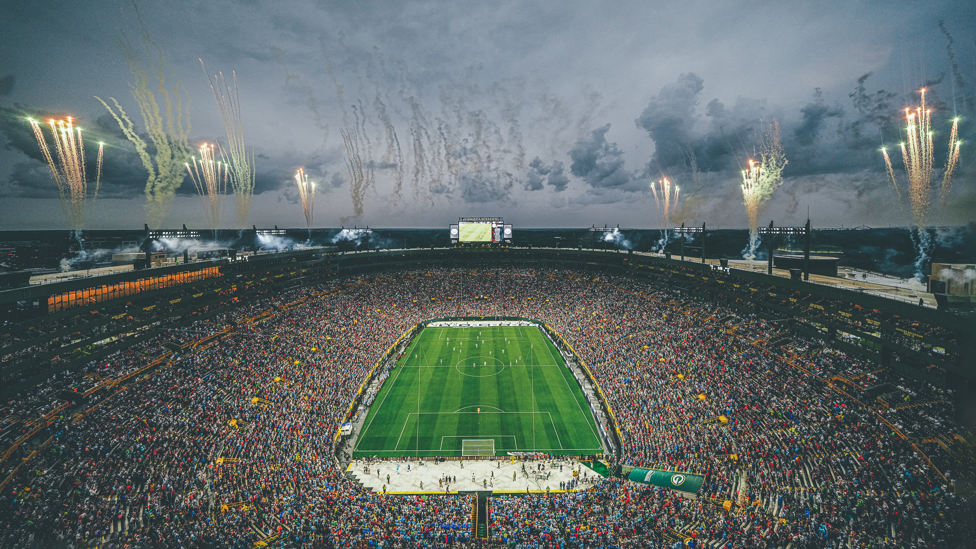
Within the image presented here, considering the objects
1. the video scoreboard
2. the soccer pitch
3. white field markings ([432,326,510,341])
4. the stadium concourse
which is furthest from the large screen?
the stadium concourse

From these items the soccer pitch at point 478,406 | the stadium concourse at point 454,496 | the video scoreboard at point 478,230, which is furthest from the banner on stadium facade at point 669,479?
the video scoreboard at point 478,230

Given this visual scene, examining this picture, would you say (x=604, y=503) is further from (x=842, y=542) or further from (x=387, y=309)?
(x=387, y=309)

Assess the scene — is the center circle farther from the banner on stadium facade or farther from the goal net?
the banner on stadium facade

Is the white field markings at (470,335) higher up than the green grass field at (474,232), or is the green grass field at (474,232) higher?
the green grass field at (474,232)

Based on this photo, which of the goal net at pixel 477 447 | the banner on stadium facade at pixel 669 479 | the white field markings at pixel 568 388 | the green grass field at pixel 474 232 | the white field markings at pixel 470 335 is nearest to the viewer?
the banner on stadium facade at pixel 669 479

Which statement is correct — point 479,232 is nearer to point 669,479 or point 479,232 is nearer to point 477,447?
point 477,447

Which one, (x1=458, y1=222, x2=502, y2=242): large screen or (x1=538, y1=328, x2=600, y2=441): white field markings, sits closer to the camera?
(x1=538, y1=328, x2=600, y2=441): white field markings

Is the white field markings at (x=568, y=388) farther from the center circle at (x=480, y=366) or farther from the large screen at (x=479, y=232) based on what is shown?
the large screen at (x=479, y=232)
